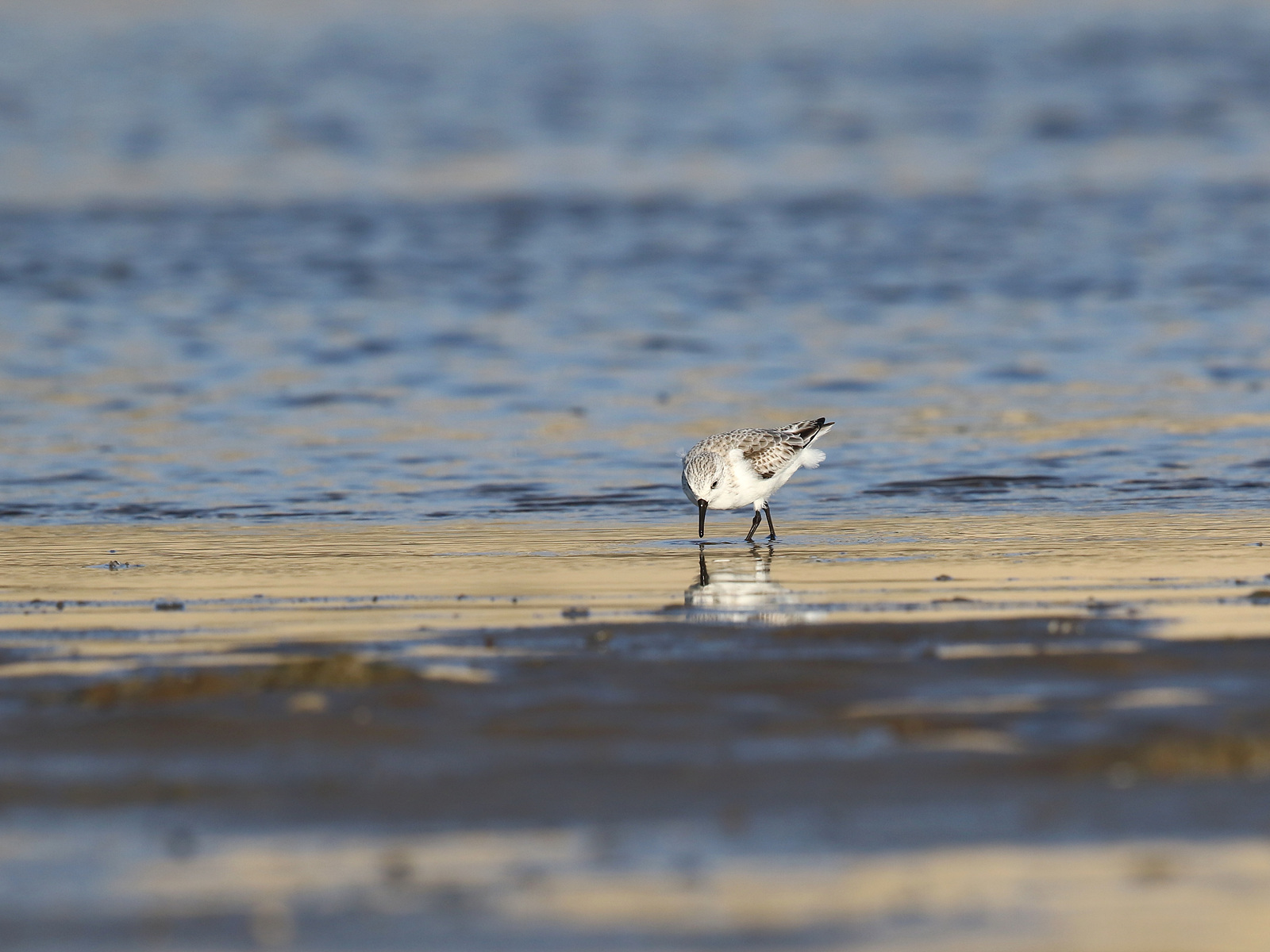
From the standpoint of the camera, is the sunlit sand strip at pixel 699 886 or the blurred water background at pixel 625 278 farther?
the blurred water background at pixel 625 278

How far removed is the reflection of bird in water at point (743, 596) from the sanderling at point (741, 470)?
1.94ft

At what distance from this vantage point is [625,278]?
2611 cm

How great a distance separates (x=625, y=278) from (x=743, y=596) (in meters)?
16.4

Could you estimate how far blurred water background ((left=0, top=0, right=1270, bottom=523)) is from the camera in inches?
601

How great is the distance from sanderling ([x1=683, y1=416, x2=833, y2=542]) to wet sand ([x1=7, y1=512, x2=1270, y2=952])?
2011 millimetres

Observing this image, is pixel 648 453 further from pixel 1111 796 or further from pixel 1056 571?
pixel 1111 796

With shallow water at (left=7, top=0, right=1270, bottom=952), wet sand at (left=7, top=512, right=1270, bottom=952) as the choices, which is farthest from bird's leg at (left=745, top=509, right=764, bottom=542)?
wet sand at (left=7, top=512, right=1270, bottom=952)

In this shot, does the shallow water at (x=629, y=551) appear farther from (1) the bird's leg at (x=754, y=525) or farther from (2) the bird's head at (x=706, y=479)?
(2) the bird's head at (x=706, y=479)

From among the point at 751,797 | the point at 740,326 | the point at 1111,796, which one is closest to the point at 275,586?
the point at 751,797

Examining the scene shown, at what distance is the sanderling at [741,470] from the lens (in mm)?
12188

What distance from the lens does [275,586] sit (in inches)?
406

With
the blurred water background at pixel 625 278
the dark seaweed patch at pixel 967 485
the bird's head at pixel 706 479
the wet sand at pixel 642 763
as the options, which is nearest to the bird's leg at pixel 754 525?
the bird's head at pixel 706 479

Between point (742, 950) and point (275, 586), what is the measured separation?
225 inches

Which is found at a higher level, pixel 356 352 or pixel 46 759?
pixel 356 352
